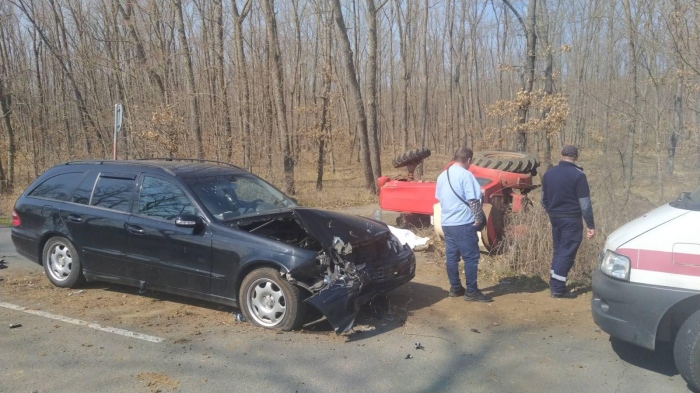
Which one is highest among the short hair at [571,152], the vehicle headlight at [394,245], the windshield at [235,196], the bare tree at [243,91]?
the bare tree at [243,91]

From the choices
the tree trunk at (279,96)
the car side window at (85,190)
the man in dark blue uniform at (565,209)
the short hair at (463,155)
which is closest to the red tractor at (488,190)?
the man in dark blue uniform at (565,209)

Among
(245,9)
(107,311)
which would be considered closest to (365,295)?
(107,311)

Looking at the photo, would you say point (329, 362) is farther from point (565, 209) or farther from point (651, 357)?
point (565, 209)

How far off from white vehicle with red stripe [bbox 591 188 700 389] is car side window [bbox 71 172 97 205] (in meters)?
5.79

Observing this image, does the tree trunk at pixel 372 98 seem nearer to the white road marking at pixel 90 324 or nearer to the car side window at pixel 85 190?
the car side window at pixel 85 190

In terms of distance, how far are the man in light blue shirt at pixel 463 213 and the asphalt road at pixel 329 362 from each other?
98 cm

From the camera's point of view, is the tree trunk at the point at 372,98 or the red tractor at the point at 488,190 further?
the tree trunk at the point at 372,98

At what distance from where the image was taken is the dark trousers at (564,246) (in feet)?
22.2

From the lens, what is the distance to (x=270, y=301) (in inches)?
225

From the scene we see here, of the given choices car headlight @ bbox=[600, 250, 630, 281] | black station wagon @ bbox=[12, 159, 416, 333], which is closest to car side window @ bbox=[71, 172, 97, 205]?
black station wagon @ bbox=[12, 159, 416, 333]

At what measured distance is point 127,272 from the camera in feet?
21.4

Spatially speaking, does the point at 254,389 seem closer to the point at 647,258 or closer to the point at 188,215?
the point at 188,215

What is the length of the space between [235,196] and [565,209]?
12.7 ft

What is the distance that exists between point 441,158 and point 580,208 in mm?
32428
